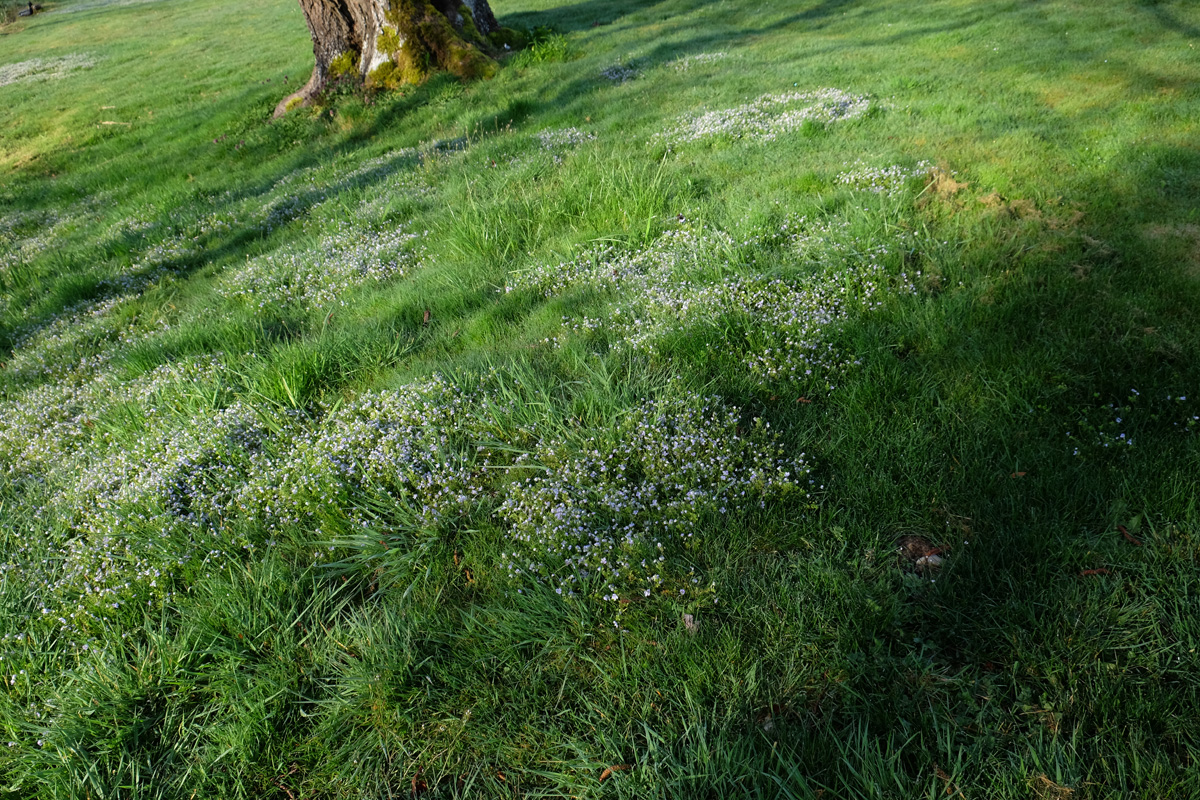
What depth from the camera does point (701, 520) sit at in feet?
10.5

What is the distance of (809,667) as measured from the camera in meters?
2.58

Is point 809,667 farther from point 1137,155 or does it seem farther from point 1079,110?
point 1079,110

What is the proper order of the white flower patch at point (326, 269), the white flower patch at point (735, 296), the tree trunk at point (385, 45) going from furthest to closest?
1. the tree trunk at point (385, 45)
2. the white flower patch at point (326, 269)
3. the white flower patch at point (735, 296)

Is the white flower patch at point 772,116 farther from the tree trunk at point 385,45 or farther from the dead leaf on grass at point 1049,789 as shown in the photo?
the dead leaf on grass at point 1049,789

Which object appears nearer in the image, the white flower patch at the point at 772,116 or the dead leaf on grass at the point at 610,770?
the dead leaf on grass at the point at 610,770

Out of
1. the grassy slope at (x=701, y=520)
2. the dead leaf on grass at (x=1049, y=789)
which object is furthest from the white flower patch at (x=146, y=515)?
the dead leaf on grass at (x=1049, y=789)

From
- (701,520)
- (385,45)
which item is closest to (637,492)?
(701,520)

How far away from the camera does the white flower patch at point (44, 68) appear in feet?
87.1

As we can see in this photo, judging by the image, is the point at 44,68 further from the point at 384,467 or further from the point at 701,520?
the point at 701,520

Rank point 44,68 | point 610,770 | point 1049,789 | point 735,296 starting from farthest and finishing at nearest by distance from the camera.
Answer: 1. point 44,68
2. point 735,296
3. point 610,770
4. point 1049,789

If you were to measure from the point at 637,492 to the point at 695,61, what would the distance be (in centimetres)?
1212

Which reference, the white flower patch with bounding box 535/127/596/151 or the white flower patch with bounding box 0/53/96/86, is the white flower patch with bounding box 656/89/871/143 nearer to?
the white flower patch with bounding box 535/127/596/151

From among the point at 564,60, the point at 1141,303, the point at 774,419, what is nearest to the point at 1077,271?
the point at 1141,303

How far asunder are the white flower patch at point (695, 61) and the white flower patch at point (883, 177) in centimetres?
730
